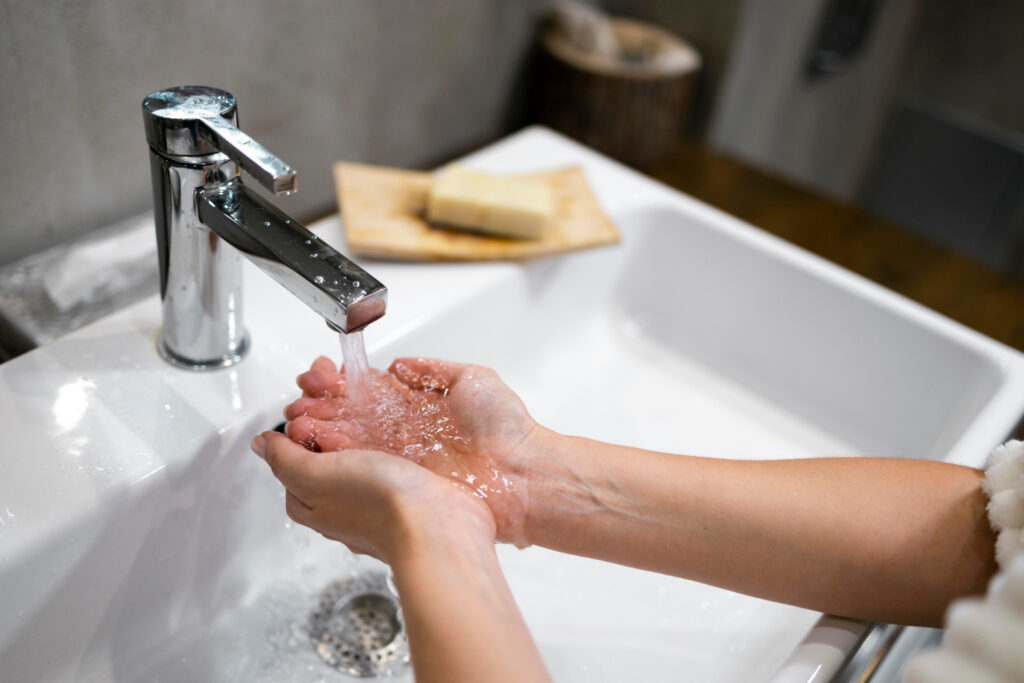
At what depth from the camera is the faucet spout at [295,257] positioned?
42cm

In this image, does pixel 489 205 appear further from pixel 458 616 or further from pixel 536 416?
pixel 458 616

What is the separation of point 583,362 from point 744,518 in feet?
0.99

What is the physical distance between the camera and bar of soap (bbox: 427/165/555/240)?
694 mm

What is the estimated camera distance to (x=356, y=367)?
1.64ft

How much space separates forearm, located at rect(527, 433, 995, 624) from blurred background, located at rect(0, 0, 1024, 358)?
0.40m

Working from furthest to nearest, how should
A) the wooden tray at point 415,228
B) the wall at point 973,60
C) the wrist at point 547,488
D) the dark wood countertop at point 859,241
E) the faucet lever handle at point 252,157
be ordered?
the wall at point 973,60
the dark wood countertop at point 859,241
the wooden tray at point 415,228
the wrist at point 547,488
the faucet lever handle at point 252,157

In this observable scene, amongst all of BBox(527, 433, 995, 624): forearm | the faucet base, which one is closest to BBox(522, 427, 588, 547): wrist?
BBox(527, 433, 995, 624): forearm

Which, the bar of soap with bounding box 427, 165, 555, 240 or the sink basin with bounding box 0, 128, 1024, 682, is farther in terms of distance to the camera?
the bar of soap with bounding box 427, 165, 555, 240

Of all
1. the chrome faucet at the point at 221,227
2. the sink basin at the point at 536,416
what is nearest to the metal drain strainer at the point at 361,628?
the sink basin at the point at 536,416

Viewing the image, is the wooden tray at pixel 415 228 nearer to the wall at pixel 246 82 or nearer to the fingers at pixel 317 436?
the wall at pixel 246 82

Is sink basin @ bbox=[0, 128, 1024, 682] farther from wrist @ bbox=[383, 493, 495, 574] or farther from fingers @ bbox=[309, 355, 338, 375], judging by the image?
wrist @ bbox=[383, 493, 495, 574]

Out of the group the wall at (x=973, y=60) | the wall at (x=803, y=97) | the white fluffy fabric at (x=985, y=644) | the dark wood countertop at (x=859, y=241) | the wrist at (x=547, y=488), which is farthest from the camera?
the wall at (x=973, y=60)

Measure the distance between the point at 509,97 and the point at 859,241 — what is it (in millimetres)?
435

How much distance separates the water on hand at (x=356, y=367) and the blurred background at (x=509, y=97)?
10.9 inches
